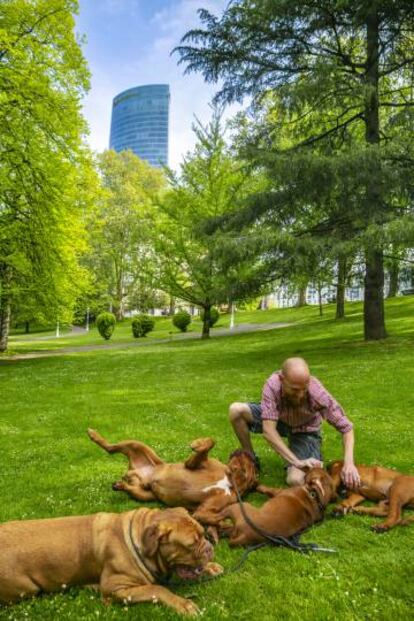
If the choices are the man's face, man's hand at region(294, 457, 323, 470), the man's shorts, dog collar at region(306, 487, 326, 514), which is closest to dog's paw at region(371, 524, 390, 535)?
dog collar at region(306, 487, 326, 514)

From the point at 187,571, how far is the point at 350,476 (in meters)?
1.84

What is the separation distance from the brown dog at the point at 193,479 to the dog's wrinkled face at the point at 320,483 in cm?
61

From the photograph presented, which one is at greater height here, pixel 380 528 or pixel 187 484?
pixel 187 484

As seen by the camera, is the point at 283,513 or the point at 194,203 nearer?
the point at 283,513

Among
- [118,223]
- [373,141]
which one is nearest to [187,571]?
[373,141]

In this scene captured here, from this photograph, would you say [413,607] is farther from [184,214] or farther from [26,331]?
[26,331]

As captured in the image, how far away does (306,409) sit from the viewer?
4367mm

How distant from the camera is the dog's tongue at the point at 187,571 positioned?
8.75 feet

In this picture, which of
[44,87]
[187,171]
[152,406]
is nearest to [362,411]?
[152,406]

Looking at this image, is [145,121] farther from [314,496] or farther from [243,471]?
[314,496]

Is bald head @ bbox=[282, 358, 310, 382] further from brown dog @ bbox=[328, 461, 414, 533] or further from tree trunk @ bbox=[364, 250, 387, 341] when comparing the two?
tree trunk @ bbox=[364, 250, 387, 341]

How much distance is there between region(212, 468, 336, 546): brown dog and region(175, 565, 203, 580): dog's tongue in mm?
693

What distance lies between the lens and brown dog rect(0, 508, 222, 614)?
8.53ft

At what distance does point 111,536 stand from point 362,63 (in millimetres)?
16896
